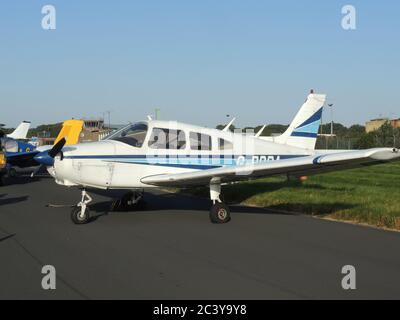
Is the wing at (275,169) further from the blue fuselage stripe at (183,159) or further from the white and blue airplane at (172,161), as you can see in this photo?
the blue fuselage stripe at (183,159)

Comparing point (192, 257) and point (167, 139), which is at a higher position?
point (167, 139)

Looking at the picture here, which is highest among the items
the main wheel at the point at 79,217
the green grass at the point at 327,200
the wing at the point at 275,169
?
the wing at the point at 275,169

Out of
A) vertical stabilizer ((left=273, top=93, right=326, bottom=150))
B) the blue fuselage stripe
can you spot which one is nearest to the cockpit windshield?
the blue fuselage stripe

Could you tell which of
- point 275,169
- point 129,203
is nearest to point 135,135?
point 129,203

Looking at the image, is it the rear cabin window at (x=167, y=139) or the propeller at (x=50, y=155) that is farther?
the rear cabin window at (x=167, y=139)

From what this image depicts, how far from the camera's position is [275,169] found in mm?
9719

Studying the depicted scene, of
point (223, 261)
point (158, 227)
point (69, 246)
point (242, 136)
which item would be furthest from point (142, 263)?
point (242, 136)

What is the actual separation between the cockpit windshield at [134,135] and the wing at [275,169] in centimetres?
85

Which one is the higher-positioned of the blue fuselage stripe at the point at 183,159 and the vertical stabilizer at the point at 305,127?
the vertical stabilizer at the point at 305,127

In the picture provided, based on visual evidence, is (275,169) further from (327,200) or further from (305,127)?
(305,127)

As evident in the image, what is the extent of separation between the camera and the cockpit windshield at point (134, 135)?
34.4 feet

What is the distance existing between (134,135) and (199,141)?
152 cm

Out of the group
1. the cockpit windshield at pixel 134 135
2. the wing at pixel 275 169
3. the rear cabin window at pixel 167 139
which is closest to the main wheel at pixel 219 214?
the wing at pixel 275 169
